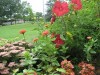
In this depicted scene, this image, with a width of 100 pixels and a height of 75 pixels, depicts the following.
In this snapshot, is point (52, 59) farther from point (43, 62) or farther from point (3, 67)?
point (3, 67)

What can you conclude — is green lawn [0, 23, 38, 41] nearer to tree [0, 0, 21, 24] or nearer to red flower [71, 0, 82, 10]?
red flower [71, 0, 82, 10]

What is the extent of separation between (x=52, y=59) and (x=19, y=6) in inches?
2317

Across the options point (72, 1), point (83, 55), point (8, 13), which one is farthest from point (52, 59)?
point (8, 13)

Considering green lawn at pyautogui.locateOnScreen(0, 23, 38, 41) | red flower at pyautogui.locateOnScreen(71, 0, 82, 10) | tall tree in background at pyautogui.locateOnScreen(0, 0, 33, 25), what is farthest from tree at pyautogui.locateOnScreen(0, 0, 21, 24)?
red flower at pyautogui.locateOnScreen(71, 0, 82, 10)

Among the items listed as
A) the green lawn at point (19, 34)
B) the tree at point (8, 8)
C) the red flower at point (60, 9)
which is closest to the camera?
the red flower at point (60, 9)

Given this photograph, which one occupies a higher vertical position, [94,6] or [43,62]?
[94,6]

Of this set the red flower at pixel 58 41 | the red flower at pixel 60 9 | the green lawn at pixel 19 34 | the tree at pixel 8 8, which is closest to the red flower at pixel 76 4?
the red flower at pixel 60 9

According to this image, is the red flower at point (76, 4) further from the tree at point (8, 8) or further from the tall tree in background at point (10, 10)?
the tree at point (8, 8)

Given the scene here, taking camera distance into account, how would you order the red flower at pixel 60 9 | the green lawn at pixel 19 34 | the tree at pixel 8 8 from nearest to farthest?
the red flower at pixel 60 9 → the green lawn at pixel 19 34 → the tree at pixel 8 8

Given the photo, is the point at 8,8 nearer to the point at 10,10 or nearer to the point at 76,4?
the point at 10,10

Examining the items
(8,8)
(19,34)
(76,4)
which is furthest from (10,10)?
(76,4)

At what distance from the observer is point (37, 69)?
11.2ft

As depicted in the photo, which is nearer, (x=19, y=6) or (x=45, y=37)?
(x=45, y=37)

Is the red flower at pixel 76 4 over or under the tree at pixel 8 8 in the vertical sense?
over
